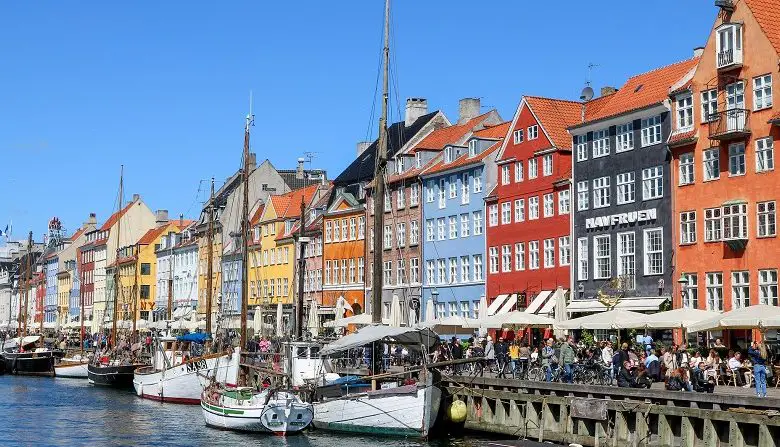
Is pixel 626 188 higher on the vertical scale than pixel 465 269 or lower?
higher

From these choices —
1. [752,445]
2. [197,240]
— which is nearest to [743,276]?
[752,445]

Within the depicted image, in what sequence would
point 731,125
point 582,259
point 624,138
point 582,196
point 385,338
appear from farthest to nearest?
point 582,196, point 582,259, point 624,138, point 731,125, point 385,338

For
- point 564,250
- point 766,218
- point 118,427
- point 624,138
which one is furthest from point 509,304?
point 118,427

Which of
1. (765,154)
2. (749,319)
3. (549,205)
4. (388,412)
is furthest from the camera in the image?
(549,205)

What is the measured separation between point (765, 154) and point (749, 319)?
47.4 feet

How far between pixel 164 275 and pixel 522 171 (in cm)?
7494

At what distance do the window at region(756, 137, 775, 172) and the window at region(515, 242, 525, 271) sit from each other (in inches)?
795

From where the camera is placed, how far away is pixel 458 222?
79562 mm

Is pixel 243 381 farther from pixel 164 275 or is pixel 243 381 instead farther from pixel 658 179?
pixel 164 275

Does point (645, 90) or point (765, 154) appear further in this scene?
point (645, 90)

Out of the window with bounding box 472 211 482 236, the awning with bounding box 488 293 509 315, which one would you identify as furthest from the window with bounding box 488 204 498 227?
the awning with bounding box 488 293 509 315

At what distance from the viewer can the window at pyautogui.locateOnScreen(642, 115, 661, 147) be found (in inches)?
2356

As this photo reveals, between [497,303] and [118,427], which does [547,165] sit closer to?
[497,303]

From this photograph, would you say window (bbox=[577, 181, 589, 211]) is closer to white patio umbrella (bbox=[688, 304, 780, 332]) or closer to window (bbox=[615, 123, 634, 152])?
window (bbox=[615, 123, 634, 152])
